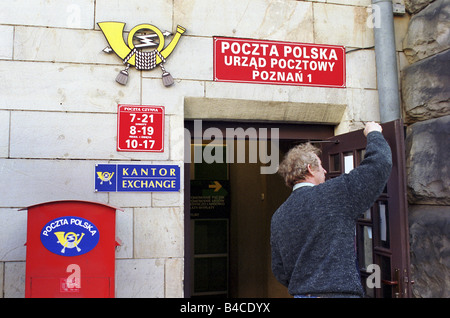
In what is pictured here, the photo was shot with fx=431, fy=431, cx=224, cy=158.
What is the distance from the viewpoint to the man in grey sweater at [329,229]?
2.22 m

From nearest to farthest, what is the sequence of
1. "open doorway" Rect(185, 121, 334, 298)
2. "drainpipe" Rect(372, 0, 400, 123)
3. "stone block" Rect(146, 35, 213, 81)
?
"stone block" Rect(146, 35, 213, 81) → "drainpipe" Rect(372, 0, 400, 123) → "open doorway" Rect(185, 121, 334, 298)

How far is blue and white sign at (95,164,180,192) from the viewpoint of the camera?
3.45m

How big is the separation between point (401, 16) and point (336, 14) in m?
0.64

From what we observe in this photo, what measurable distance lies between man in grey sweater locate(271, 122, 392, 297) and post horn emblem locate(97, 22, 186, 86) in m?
1.81

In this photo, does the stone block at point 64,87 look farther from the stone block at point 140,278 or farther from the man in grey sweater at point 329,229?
the man in grey sweater at point 329,229

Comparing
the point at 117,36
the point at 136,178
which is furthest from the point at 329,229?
the point at 117,36

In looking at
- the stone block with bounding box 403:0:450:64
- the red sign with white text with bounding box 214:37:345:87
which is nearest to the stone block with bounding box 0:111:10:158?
the red sign with white text with bounding box 214:37:345:87

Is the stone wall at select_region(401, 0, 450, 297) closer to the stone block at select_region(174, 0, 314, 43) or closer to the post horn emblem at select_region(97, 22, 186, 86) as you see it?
the stone block at select_region(174, 0, 314, 43)

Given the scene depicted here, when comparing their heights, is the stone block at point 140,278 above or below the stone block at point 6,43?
below

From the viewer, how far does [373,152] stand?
2.37 metres

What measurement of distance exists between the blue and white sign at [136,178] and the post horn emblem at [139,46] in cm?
70

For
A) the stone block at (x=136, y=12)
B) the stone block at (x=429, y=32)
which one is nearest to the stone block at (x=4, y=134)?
the stone block at (x=136, y=12)

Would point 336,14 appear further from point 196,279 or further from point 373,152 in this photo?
point 196,279

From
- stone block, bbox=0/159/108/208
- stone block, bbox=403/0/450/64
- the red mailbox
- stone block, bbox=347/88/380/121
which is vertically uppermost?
stone block, bbox=403/0/450/64
